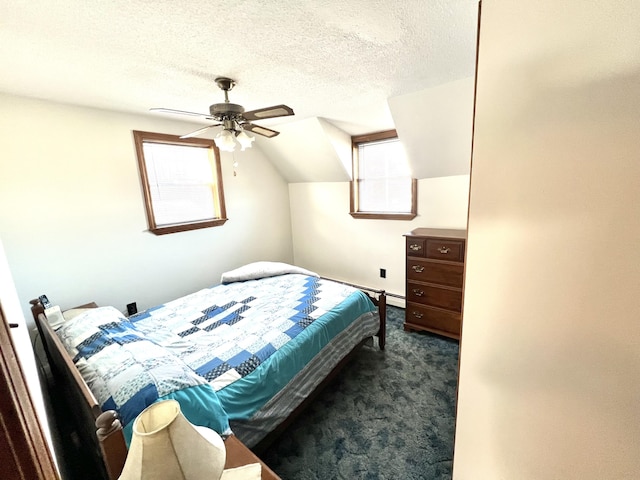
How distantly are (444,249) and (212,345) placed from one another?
214cm

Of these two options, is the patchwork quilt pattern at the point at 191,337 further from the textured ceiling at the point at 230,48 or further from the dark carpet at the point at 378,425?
the textured ceiling at the point at 230,48

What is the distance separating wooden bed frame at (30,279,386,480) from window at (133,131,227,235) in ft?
3.67

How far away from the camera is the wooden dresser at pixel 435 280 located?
8.06 feet

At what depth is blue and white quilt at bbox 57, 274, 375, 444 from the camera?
1176 mm

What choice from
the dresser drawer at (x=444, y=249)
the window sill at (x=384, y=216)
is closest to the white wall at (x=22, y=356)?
the dresser drawer at (x=444, y=249)

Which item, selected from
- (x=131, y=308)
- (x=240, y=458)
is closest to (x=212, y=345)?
(x=240, y=458)

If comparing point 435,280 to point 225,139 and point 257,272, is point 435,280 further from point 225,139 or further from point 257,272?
point 225,139

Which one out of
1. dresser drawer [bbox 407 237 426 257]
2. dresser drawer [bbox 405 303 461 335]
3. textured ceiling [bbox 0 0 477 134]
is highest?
textured ceiling [bbox 0 0 477 134]

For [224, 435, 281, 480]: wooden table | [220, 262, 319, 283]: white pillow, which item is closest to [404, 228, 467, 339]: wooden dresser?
[220, 262, 319, 283]: white pillow

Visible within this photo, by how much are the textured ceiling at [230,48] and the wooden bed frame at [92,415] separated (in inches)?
62.8

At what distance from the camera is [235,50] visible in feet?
4.91

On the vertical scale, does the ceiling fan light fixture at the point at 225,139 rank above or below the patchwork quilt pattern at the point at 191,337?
above

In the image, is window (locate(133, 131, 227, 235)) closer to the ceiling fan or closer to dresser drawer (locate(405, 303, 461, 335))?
the ceiling fan

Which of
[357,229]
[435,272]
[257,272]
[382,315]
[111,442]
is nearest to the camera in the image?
[111,442]
